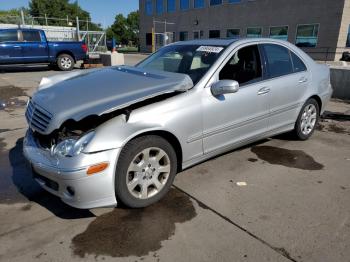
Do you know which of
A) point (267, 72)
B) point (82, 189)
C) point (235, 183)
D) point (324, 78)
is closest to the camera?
point (82, 189)

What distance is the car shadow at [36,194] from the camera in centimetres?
309

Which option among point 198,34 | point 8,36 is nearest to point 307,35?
point 198,34

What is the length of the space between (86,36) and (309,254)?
20368 millimetres

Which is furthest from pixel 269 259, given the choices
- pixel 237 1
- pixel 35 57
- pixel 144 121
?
pixel 237 1

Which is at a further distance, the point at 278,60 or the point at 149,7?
the point at 149,7

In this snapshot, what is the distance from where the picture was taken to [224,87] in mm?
3391

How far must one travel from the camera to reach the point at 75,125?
2.92 metres

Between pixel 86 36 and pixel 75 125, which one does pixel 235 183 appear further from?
pixel 86 36

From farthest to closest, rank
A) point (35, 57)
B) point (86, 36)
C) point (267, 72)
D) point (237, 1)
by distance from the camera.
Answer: point (237, 1), point (86, 36), point (35, 57), point (267, 72)

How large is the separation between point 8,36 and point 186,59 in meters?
12.2

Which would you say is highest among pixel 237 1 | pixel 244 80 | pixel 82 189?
pixel 237 1

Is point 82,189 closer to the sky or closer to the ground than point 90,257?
closer to the sky

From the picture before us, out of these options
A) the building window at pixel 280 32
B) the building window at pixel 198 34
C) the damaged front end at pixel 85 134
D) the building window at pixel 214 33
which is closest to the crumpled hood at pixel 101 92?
the damaged front end at pixel 85 134

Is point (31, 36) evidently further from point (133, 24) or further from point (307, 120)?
point (133, 24)
